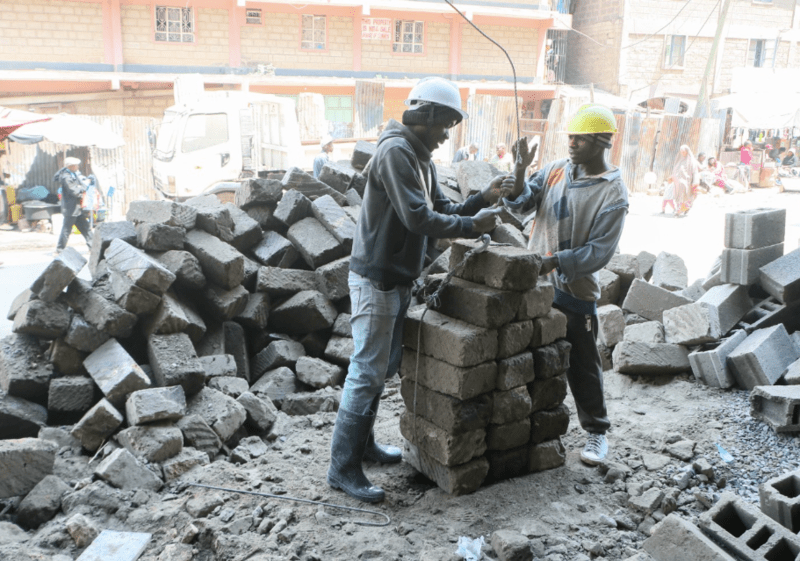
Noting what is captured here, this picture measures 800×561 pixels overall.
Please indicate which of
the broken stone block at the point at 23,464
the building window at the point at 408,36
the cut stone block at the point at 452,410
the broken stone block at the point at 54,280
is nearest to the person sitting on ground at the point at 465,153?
the broken stone block at the point at 54,280

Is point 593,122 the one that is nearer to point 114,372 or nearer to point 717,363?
point 717,363

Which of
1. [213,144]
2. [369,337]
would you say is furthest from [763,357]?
[213,144]

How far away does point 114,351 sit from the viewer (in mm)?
4922

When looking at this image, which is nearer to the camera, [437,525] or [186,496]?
[437,525]

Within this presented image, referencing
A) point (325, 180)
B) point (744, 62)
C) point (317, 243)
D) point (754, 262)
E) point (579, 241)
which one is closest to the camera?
point (579, 241)

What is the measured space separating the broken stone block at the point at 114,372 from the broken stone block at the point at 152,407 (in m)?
0.12

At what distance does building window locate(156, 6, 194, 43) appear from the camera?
20.0m

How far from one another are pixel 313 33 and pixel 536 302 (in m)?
20.7

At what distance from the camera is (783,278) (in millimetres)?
5488

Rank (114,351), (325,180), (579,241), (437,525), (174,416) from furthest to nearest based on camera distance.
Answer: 1. (325,180)
2. (114,351)
3. (174,416)
4. (579,241)
5. (437,525)

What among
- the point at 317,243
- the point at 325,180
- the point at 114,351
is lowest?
the point at 114,351

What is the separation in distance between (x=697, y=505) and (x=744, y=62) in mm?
31303

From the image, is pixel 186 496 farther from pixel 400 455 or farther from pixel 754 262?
pixel 754 262

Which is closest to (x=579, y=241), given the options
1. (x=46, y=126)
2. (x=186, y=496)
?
(x=186, y=496)
